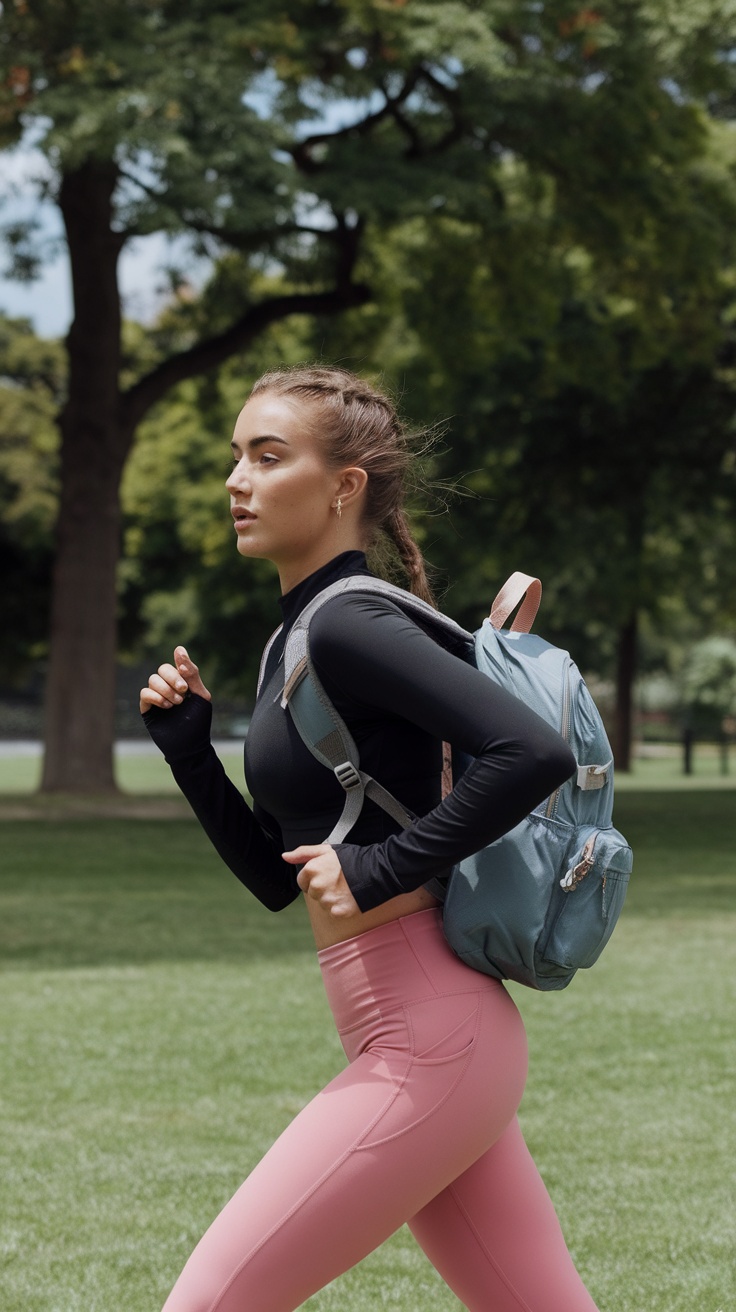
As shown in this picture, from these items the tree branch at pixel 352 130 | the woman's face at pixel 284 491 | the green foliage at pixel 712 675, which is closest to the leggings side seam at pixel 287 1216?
the woman's face at pixel 284 491

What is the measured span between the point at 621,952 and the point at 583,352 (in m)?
13.6

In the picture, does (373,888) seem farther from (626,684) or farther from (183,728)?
(626,684)

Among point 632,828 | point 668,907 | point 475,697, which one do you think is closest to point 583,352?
point 632,828

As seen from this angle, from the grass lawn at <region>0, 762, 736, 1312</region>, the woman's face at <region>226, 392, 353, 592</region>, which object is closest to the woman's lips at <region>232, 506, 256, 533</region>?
the woman's face at <region>226, 392, 353, 592</region>

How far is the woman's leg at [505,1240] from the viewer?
2.53m

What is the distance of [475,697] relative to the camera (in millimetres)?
2244

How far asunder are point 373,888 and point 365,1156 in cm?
38

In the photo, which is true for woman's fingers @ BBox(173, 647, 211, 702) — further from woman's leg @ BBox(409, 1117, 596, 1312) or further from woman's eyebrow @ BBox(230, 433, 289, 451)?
woman's leg @ BBox(409, 1117, 596, 1312)

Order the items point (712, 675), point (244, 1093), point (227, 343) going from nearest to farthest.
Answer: point (244, 1093), point (227, 343), point (712, 675)

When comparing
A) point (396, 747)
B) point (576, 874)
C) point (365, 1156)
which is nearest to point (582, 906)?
point (576, 874)

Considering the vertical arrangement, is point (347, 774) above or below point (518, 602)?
→ below

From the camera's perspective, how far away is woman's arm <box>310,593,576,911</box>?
222cm

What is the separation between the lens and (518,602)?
2680 mm

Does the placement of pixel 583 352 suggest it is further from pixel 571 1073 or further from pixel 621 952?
pixel 571 1073
